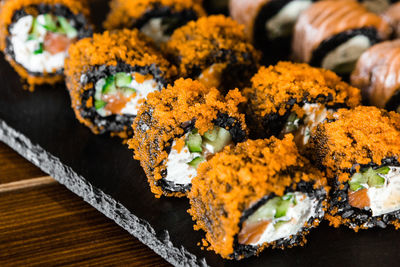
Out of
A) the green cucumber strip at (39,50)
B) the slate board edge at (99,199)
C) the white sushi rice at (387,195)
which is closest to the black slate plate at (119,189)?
the slate board edge at (99,199)

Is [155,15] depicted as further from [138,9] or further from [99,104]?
[99,104]

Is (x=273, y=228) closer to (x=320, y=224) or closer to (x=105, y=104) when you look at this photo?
(x=320, y=224)

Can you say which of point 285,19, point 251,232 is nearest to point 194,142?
point 251,232

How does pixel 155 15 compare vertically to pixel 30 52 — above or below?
above

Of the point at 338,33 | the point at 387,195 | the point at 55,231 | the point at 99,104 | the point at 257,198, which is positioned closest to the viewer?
the point at 257,198

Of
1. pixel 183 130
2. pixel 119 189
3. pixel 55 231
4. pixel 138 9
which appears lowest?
pixel 55 231

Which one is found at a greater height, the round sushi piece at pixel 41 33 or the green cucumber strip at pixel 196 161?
the round sushi piece at pixel 41 33

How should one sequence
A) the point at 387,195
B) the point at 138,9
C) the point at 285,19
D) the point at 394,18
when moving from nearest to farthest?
1. the point at 387,195
2. the point at 138,9
3. the point at 394,18
4. the point at 285,19

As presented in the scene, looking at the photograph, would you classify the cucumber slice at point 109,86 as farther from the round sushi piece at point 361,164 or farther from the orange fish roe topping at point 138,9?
the round sushi piece at point 361,164

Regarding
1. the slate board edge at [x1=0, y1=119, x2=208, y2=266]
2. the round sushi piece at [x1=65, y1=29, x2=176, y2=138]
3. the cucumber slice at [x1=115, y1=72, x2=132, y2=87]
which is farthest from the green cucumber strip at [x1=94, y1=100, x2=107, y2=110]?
the slate board edge at [x1=0, y1=119, x2=208, y2=266]
